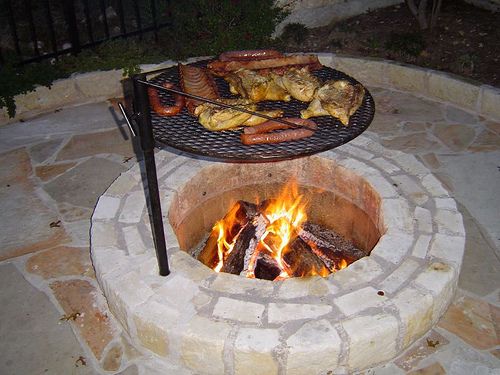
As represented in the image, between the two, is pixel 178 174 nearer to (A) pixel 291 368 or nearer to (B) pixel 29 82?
(A) pixel 291 368

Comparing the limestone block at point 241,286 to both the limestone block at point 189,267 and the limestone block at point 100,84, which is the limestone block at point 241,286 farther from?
the limestone block at point 100,84

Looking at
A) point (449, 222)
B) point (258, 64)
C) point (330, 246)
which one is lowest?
point (330, 246)

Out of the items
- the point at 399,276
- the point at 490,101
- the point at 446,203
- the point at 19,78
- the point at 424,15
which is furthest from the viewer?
the point at 424,15

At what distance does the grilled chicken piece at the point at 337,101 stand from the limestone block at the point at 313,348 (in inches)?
60.0

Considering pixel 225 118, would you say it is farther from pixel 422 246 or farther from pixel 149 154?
pixel 422 246

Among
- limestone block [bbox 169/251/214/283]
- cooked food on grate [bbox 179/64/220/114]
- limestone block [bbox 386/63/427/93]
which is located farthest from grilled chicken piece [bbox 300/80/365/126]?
limestone block [bbox 386/63/427/93]

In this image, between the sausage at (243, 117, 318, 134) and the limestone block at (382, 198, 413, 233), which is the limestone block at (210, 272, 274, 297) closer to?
the sausage at (243, 117, 318, 134)

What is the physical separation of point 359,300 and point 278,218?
1.74 m

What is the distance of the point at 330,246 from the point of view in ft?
16.8

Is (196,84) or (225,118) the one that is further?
(196,84)

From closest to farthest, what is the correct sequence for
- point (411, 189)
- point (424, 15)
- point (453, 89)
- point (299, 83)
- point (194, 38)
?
point (299, 83)
point (411, 189)
point (453, 89)
point (194, 38)
point (424, 15)

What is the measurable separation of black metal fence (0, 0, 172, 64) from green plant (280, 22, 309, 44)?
82.0 inches

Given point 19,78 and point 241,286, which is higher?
point 19,78

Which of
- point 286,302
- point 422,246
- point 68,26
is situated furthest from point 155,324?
point 68,26
